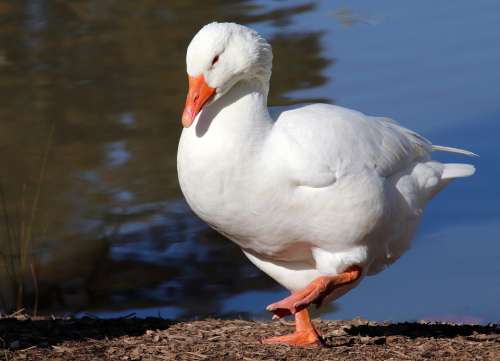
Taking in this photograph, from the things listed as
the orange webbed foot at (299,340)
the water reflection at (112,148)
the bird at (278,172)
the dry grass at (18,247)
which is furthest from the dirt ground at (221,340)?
the water reflection at (112,148)

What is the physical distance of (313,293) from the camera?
4391 mm

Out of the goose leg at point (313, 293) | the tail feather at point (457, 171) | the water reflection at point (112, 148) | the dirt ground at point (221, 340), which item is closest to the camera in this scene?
the goose leg at point (313, 293)

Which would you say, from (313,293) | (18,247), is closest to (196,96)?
(313,293)

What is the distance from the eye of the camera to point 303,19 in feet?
39.6

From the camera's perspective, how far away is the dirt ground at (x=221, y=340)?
4.64 m

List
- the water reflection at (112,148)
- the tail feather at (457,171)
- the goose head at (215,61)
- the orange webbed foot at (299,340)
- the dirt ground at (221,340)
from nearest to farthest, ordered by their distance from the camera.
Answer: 1. the goose head at (215,61)
2. the dirt ground at (221,340)
3. the orange webbed foot at (299,340)
4. the tail feather at (457,171)
5. the water reflection at (112,148)

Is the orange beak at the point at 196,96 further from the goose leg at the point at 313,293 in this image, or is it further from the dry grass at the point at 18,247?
the dry grass at the point at 18,247

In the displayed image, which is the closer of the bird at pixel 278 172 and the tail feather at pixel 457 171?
the bird at pixel 278 172

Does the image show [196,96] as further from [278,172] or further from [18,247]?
[18,247]

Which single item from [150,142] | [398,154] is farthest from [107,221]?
[398,154]

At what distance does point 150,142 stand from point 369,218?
199 inches

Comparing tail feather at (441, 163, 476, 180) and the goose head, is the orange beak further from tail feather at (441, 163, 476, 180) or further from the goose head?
tail feather at (441, 163, 476, 180)

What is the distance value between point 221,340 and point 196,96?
137 centimetres

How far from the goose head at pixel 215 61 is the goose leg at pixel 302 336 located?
1.27 metres
